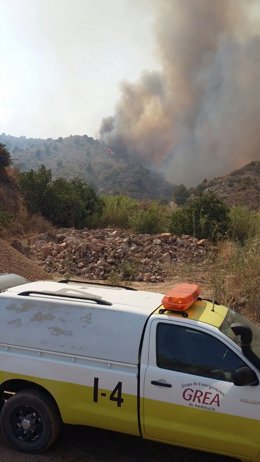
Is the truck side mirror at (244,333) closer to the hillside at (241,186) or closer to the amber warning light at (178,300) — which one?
the amber warning light at (178,300)

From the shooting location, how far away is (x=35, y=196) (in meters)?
21.8

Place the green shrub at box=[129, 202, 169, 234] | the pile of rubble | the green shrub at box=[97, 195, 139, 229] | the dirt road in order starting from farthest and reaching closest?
the green shrub at box=[97, 195, 139, 229] < the green shrub at box=[129, 202, 169, 234] < the pile of rubble < the dirt road

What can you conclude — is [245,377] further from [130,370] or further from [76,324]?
[76,324]

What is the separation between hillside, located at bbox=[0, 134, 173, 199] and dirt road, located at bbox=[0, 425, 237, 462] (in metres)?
56.0

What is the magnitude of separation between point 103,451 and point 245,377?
1579 millimetres

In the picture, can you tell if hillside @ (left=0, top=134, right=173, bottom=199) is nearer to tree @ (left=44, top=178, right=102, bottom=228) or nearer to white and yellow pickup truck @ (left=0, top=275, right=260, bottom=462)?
tree @ (left=44, top=178, right=102, bottom=228)

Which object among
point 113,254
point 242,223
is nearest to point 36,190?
point 113,254

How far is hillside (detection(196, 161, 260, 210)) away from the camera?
4569 cm

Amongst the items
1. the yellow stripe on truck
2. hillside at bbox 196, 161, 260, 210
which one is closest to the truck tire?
the yellow stripe on truck

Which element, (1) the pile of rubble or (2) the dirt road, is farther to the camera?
(1) the pile of rubble

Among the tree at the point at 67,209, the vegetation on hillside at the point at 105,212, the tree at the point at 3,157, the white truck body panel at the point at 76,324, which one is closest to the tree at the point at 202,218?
the vegetation on hillside at the point at 105,212

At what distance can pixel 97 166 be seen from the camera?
92.8 meters

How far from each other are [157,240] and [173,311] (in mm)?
11770

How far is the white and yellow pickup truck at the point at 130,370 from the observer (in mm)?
3471
